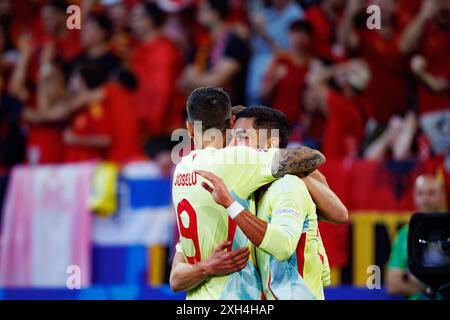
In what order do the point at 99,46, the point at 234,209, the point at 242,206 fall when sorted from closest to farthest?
the point at 234,209 < the point at 242,206 < the point at 99,46

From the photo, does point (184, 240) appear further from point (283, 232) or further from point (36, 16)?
point (36, 16)

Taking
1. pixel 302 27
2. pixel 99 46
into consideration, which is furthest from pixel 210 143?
pixel 99 46

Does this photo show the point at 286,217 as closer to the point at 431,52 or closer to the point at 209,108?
the point at 209,108

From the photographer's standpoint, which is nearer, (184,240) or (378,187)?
(184,240)

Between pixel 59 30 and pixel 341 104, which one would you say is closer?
pixel 341 104

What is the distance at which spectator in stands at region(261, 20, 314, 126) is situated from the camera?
9750mm

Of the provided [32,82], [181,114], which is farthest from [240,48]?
[32,82]

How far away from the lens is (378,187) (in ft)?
28.0

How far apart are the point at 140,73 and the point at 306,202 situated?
6.00 m

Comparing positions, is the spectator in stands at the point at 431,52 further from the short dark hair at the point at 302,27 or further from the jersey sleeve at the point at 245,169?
the jersey sleeve at the point at 245,169

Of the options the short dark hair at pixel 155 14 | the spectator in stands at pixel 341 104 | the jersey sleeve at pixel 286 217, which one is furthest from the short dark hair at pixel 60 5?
the jersey sleeve at pixel 286 217

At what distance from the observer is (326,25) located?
998 centimetres

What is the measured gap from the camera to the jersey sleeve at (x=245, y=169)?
4586mm

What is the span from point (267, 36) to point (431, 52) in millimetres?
1821
